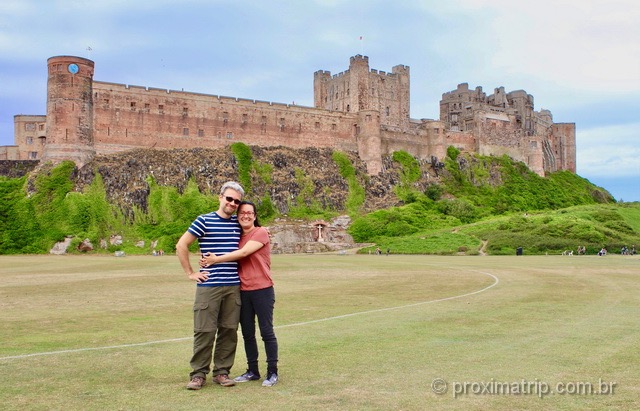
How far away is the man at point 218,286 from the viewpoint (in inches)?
360

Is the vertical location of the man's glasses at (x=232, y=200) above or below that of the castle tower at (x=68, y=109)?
below

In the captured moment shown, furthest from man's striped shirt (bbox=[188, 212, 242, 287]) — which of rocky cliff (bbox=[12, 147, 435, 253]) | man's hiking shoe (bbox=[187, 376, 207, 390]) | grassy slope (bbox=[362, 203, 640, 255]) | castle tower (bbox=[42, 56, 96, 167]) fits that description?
castle tower (bbox=[42, 56, 96, 167])

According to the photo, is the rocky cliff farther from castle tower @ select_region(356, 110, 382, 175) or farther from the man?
the man

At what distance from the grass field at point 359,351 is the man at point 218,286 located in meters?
0.61

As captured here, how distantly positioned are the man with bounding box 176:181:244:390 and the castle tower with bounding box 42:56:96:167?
6314cm

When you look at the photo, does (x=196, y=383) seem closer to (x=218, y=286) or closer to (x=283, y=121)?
(x=218, y=286)

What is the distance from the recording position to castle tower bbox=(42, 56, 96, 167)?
67.2 meters

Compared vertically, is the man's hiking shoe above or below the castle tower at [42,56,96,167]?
below

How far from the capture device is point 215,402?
788cm

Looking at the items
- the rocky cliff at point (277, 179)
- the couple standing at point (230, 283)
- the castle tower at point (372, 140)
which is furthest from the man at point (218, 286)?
the castle tower at point (372, 140)

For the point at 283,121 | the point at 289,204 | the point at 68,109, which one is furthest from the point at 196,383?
the point at 283,121

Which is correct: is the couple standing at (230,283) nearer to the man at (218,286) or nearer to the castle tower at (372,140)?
the man at (218,286)

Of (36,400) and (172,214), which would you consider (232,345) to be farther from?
(172,214)

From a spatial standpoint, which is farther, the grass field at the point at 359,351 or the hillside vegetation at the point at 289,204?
the hillside vegetation at the point at 289,204
